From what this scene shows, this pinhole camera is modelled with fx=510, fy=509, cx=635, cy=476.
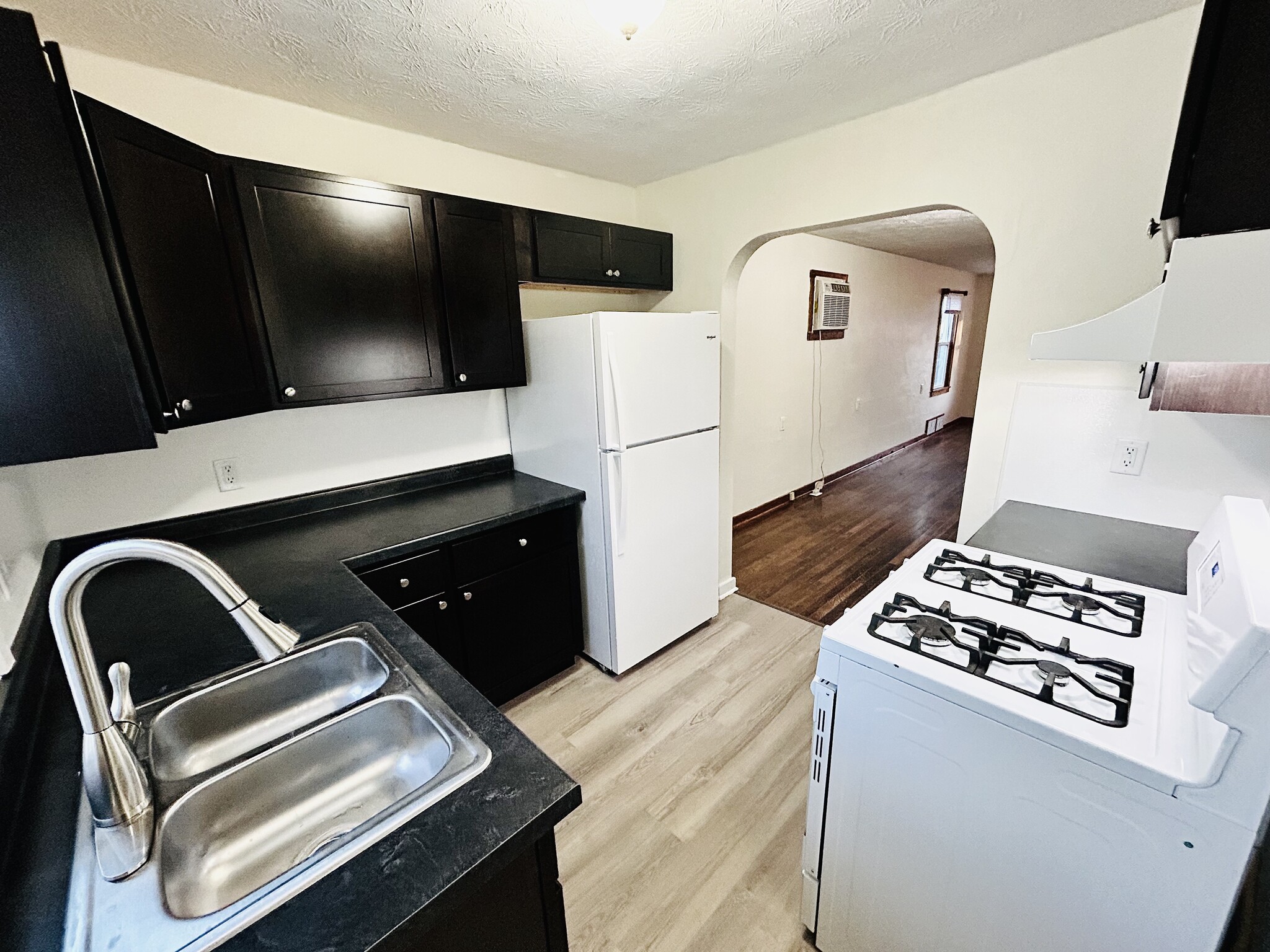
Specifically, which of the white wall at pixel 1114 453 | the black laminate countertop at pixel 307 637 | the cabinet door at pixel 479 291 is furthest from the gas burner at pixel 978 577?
the cabinet door at pixel 479 291

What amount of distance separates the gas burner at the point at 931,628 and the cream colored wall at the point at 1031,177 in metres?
1.08

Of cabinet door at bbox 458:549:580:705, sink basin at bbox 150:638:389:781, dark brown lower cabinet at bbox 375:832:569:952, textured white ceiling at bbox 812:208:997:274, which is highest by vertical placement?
textured white ceiling at bbox 812:208:997:274

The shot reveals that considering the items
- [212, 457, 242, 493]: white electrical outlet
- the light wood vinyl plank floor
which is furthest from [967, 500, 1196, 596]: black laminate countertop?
[212, 457, 242, 493]: white electrical outlet

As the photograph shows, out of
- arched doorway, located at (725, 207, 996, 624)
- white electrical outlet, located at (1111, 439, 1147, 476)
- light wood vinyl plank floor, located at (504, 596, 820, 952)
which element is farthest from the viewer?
arched doorway, located at (725, 207, 996, 624)

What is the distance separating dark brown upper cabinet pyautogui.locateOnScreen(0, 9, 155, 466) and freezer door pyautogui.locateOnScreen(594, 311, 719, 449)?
134 centimetres

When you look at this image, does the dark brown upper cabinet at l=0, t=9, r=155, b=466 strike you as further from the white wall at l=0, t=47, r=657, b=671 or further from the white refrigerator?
the white refrigerator

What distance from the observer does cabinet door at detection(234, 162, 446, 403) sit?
158 centimetres

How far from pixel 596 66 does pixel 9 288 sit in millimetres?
1483

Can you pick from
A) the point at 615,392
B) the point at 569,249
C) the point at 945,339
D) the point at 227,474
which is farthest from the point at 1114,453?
the point at 945,339

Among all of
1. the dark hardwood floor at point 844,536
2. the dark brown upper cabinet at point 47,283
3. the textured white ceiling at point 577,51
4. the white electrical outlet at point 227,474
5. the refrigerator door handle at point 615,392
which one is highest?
the textured white ceiling at point 577,51

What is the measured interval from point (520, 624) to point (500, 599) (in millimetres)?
178

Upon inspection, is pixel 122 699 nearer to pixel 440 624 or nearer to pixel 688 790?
pixel 440 624

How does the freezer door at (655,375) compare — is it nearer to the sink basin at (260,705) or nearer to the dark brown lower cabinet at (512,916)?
the sink basin at (260,705)

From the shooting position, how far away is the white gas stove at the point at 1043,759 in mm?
749
